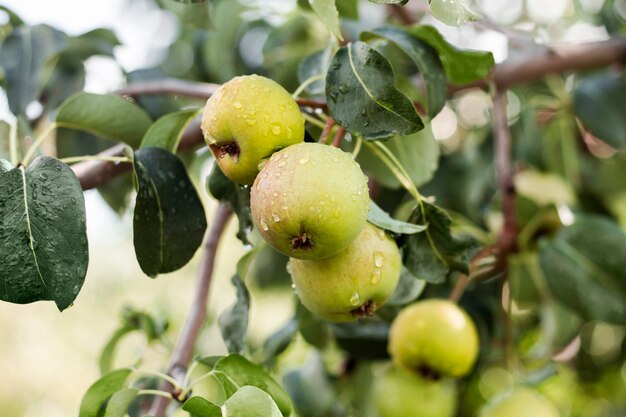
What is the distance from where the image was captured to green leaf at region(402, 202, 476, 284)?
2.46 ft

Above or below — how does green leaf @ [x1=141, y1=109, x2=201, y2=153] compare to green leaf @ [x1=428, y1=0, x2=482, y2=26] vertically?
below

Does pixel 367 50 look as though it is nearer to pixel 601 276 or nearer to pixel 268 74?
pixel 601 276

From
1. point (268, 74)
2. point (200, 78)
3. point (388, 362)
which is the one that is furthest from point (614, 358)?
point (200, 78)

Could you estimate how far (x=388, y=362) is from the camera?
123 centimetres

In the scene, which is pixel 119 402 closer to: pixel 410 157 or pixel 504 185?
pixel 410 157

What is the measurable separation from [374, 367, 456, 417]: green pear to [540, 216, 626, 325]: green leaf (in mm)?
245

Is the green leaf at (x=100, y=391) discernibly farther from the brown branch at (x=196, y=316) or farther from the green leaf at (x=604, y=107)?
the green leaf at (x=604, y=107)

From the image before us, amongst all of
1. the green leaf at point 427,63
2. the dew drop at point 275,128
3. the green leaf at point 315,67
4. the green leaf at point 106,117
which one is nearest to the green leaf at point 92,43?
the green leaf at point 106,117

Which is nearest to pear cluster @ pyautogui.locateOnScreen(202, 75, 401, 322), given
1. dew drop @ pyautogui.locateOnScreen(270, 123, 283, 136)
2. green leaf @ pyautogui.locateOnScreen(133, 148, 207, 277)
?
dew drop @ pyautogui.locateOnScreen(270, 123, 283, 136)

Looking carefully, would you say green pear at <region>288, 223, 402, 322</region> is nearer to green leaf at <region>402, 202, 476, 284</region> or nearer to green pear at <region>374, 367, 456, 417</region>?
green leaf at <region>402, 202, 476, 284</region>

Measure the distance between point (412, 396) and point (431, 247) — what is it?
0.42m

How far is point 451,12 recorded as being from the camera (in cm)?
60

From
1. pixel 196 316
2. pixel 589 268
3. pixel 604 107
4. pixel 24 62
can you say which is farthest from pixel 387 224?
pixel 604 107

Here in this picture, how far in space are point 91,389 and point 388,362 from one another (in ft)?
2.07
